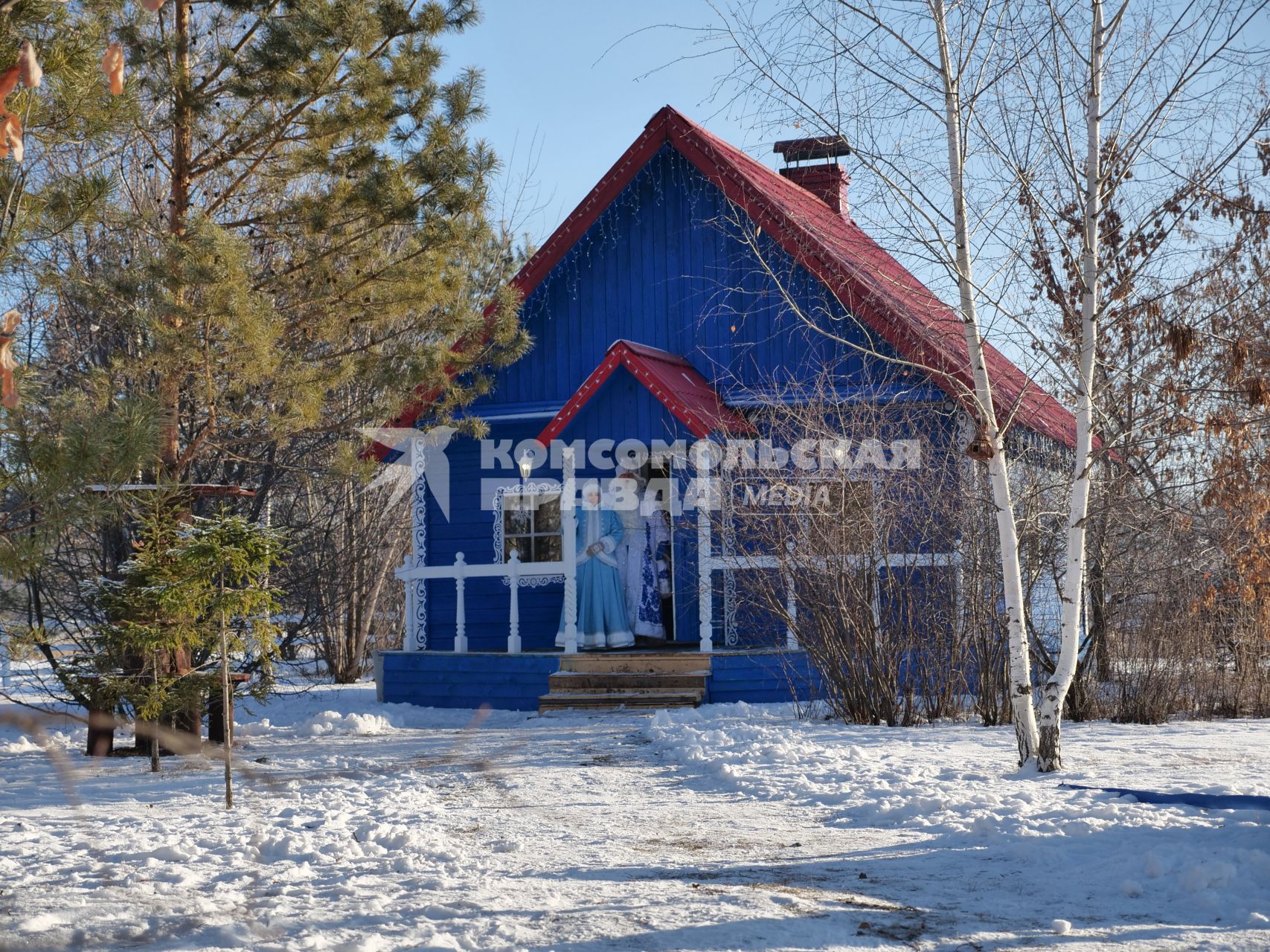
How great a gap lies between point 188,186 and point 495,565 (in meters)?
5.54

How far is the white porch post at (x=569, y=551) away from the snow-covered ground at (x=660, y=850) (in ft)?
12.3

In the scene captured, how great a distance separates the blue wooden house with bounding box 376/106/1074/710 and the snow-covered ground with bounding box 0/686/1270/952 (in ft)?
11.5

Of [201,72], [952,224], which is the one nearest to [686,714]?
[952,224]

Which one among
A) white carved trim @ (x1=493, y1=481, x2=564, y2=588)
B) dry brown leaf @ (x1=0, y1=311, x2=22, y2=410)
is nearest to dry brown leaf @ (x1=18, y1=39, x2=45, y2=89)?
dry brown leaf @ (x1=0, y1=311, x2=22, y2=410)

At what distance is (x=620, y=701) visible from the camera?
12906 mm

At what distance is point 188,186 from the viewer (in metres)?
10.7

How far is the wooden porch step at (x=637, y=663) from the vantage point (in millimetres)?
13047

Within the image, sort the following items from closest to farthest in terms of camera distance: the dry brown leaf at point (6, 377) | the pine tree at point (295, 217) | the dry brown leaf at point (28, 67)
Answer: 1. the dry brown leaf at point (28, 67)
2. the dry brown leaf at point (6, 377)
3. the pine tree at point (295, 217)

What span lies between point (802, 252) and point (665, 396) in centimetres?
232

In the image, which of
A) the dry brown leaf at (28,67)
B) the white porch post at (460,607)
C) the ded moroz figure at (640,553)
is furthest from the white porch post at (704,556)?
the dry brown leaf at (28,67)

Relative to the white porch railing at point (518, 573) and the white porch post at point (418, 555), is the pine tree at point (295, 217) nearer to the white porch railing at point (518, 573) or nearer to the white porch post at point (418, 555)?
the white porch railing at point (518, 573)

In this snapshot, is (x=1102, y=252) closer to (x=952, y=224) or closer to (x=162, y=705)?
(x=952, y=224)

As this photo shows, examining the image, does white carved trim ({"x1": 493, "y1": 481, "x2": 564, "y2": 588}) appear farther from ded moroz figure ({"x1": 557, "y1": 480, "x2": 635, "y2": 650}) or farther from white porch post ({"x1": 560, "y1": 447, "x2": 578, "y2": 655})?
white porch post ({"x1": 560, "y1": 447, "x2": 578, "y2": 655})

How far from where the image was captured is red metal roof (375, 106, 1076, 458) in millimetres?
12547
